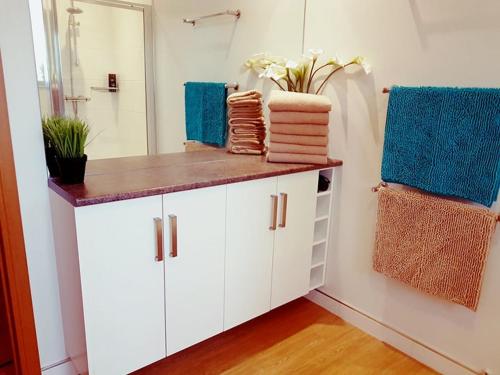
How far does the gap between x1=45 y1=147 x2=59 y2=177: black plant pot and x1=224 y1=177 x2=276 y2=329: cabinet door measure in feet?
2.23

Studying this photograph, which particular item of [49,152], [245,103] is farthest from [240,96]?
[49,152]

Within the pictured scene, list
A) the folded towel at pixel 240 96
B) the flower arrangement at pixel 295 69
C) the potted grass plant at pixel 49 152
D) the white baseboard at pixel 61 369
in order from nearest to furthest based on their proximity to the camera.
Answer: the potted grass plant at pixel 49 152
the white baseboard at pixel 61 369
the flower arrangement at pixel 295 69
the folded towel at pixel 240 96

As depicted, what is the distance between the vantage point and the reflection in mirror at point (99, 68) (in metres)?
1.34

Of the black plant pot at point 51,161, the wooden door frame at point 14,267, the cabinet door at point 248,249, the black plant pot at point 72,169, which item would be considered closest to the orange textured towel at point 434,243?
the cabinet door at point 248,249

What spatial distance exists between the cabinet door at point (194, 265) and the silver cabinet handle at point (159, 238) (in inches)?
1.2

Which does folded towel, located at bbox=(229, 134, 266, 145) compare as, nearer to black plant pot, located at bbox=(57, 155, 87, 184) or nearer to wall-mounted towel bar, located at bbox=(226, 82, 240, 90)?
wall-mounted towel bar, located at bbox=(226, 82, 240, 90)

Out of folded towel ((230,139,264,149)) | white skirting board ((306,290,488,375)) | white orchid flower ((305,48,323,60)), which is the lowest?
white skirting board ((306,290,488,375))

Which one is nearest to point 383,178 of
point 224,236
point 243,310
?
point 224,236

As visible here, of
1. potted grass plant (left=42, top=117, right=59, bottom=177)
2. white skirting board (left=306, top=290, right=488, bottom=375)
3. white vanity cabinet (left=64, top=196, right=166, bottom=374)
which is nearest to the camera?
white vanity cabinet (left=64, top=196, right=166, bottom=374)

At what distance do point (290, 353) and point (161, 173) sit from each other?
109 centimetres

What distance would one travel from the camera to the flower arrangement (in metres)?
1.93

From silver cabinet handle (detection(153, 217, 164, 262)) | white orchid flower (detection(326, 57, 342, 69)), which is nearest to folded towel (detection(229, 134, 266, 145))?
white orchid flower (detection(326, 57, 342, 69))

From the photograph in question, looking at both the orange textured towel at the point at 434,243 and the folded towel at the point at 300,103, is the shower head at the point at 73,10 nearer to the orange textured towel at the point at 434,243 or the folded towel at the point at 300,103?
the folded towel at the point at 300,103

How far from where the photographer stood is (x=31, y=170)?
1384mm
